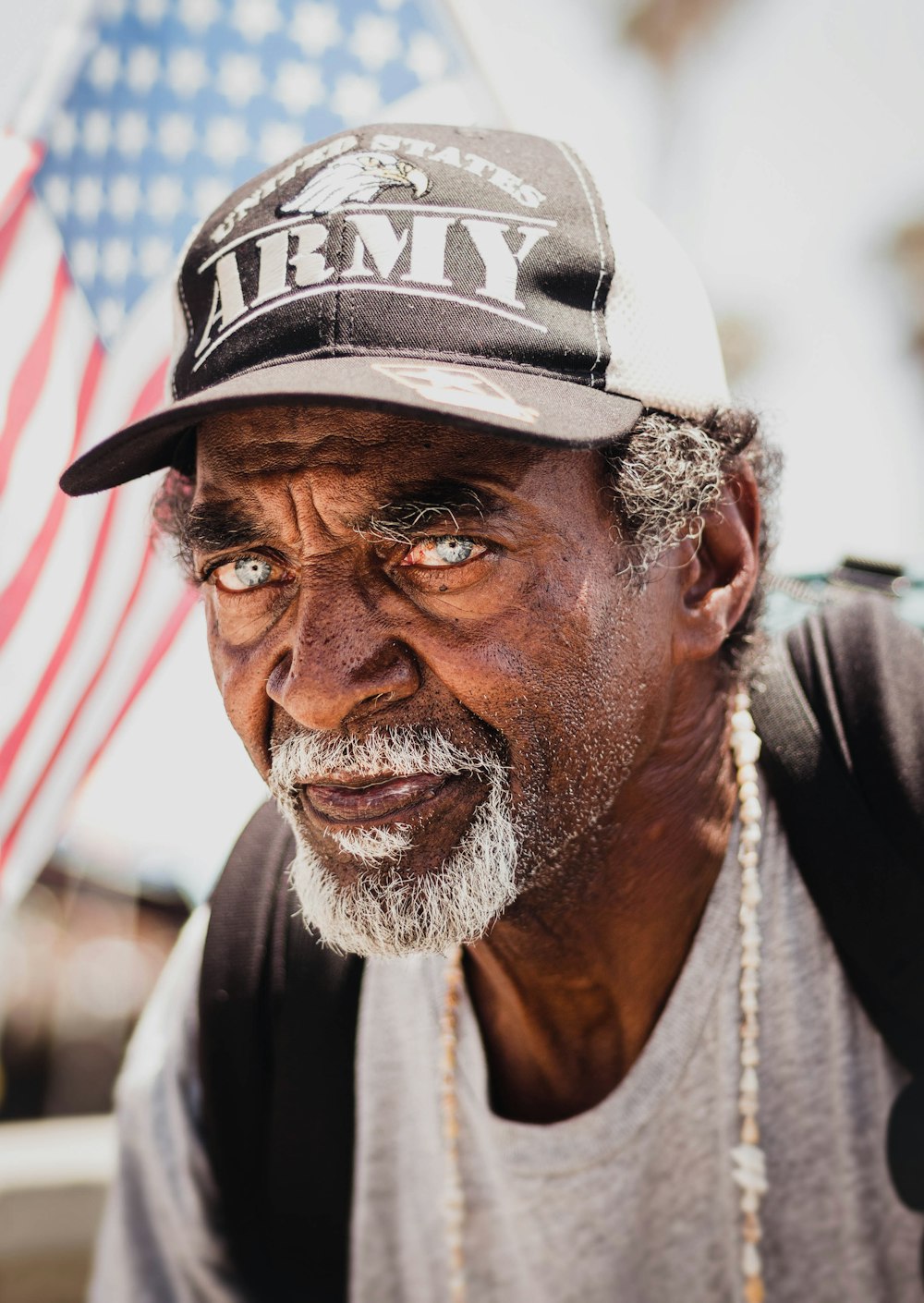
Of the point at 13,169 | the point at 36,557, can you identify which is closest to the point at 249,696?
the point at 36,557

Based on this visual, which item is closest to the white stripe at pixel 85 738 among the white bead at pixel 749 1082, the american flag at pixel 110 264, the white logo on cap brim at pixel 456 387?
the american flag at pixel 110 264

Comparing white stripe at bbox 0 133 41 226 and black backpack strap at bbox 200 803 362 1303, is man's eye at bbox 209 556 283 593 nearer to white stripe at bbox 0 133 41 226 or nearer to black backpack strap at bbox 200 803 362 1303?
black backpack strap at bbox 200 803 362 1303

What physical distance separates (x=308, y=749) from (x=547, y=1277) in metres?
1.04

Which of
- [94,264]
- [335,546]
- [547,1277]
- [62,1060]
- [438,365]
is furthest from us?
[62,1060]

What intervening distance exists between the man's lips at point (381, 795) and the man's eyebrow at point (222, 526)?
0.39 meters

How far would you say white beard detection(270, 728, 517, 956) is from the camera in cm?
145

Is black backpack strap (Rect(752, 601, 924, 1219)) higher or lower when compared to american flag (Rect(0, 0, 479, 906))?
lower

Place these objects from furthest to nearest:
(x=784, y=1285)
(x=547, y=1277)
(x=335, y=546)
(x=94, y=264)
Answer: (x=94, y=264), (x=547, y=1277), (x=784, y=1285), (x=335, y=546)

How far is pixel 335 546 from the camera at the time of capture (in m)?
1.47

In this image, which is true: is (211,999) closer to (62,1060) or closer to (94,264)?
(94,264)

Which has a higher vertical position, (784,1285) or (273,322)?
→ (273,322)

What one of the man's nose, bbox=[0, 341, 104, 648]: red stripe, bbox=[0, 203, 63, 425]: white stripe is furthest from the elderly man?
bbox=[0, 203, 63, 425]: white stripe

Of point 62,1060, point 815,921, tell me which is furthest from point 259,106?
point 62,1060

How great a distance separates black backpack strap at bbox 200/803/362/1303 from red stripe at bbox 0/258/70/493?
1.38 metres
